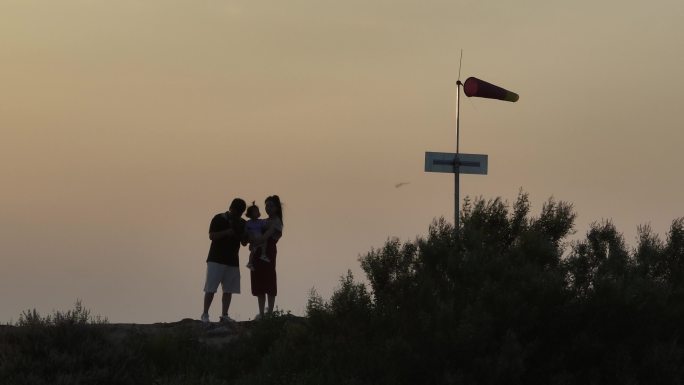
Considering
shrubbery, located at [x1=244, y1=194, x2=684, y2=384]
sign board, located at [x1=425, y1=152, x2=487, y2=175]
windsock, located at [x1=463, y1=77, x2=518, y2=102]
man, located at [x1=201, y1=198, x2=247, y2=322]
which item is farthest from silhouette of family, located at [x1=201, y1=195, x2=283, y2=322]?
windsock, located at [x1=463, y1=77, x2=518, y2=102]

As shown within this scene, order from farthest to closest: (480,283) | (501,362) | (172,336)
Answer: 1. (172,336)
2. (480,283)
3. (501,362)

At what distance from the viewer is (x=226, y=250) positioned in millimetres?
20188

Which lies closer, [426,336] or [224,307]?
[426,336]

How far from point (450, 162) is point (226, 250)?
414cm

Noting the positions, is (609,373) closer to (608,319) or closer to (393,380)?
(608,319)

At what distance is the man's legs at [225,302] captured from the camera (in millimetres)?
20391

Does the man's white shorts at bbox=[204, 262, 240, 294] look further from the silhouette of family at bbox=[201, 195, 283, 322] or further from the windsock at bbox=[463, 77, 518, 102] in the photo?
the windsock at bbox=[463, 77, 518, 102]

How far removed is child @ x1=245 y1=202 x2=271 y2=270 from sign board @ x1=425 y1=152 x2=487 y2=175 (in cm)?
308

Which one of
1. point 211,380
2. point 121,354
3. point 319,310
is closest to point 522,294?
point 319,310

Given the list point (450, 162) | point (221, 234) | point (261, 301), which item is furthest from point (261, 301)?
point (450, 162)

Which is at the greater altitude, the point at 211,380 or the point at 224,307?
the point at 224,307

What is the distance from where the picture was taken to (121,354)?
19062 millimetres

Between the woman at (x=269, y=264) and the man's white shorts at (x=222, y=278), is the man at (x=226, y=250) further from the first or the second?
the woman at (x=269, y=264)

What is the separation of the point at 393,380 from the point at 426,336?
0.76 m
